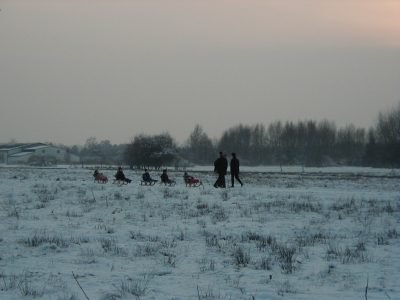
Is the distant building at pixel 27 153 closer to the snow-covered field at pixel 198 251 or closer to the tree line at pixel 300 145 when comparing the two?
the tree line at pixel 300 145

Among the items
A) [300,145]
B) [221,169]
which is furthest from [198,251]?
[300,145]

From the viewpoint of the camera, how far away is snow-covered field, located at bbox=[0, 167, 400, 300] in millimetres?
5707

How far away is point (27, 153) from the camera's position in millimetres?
106312

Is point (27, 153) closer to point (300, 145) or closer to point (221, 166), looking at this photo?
point (300, 145)

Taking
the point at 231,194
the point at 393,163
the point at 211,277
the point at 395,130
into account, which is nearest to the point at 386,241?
the point at 211,277

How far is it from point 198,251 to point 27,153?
108317mm

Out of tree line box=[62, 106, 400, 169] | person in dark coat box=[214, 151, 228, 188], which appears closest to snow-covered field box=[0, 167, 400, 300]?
person in dark coat box=[214, 151, 228, 188]

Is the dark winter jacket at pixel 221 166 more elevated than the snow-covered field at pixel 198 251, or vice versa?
the dark winter jacket at pixel 221 166


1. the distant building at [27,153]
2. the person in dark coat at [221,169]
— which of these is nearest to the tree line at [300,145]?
the distant building at [27,153]

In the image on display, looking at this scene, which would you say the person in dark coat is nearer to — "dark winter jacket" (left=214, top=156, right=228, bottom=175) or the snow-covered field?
"dark winter jacket" (left=214, top=156, right=228, bottom=175)

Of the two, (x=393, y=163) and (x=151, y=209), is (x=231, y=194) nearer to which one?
(x=151, y=209)

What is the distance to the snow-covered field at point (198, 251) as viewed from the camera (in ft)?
18.7

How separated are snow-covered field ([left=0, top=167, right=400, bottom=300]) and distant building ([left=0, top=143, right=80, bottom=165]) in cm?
9800

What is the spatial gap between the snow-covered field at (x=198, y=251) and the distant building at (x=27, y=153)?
98003 millimetres
